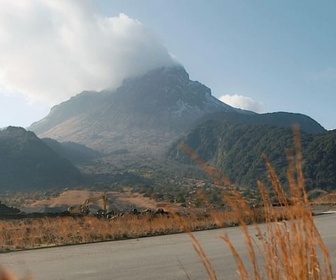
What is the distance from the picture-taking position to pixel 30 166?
359 ft

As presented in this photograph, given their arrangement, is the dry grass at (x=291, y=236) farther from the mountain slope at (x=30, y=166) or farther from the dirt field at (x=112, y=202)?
the mountain slope at (x=30, y=166)

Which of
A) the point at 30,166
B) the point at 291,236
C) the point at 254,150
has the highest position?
the point at 30,166

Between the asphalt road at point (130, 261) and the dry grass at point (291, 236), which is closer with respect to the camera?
the dry grass at point (291, 236)

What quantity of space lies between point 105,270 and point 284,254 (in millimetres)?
7057

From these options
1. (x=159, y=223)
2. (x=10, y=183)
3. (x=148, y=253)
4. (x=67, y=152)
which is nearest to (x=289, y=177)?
(x=148, y=253)

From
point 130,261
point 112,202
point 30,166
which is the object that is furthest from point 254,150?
point 130,261

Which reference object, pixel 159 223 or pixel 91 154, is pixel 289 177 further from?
pixel 91 154

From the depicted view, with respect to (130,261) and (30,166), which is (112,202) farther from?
(30,166)

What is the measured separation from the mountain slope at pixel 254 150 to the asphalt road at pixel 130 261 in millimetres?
34647

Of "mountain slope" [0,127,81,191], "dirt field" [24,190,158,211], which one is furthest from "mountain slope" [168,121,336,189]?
"mountain slope" [0,127,81,191]

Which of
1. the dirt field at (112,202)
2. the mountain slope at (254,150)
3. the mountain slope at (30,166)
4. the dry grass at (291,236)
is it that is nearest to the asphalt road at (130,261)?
the dry grass at (291,236)

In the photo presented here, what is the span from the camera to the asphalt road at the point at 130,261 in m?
9.21

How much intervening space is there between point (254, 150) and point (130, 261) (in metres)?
120

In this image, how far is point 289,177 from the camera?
3281 mm
